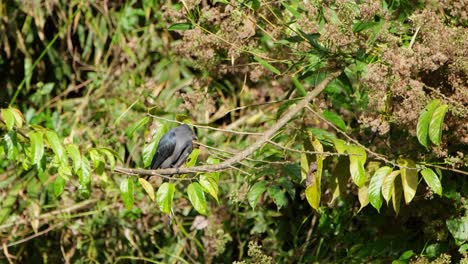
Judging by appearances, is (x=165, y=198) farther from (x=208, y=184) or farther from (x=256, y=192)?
→ (x=256, y=192)

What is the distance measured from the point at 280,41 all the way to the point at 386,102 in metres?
0.51

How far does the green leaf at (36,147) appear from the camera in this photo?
9.54 ft

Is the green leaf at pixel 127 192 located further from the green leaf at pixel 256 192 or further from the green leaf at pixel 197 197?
the green leaf at pixel 256 192

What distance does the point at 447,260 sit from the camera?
325 cm

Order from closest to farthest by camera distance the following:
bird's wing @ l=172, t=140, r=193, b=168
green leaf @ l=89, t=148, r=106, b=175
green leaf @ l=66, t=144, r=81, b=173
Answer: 1. green leaf @ l=66, t=144, r=81, b=173
2. green leaf @ l=89, t=148, r=106, b=175
3. bird's wing @ l=172, t=140, r=193, b=168

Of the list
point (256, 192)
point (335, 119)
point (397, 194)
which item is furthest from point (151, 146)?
point (397, 194)

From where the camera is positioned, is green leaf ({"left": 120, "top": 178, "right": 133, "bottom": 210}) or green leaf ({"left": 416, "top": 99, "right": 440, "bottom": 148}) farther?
green leaf ({"left": 120, "top": 178, "right": 133, "bottom": 210})

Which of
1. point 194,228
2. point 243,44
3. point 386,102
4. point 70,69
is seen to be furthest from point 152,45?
point 386,102

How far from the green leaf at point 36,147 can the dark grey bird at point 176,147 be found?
86cm

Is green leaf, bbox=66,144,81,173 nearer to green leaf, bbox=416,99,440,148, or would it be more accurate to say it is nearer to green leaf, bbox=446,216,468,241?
green leaf, bbox=416,99,440,148

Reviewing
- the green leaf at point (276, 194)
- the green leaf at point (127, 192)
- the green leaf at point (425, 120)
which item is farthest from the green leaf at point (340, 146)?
the green leaf at point (127, 192)

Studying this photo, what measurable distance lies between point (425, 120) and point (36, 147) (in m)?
1.39

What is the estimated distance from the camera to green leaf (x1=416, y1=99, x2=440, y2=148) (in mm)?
2736

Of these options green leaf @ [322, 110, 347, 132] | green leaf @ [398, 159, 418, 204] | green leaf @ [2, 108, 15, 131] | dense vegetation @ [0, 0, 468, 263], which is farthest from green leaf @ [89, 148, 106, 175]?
green leaf @ [398, 159, 418, 204]
